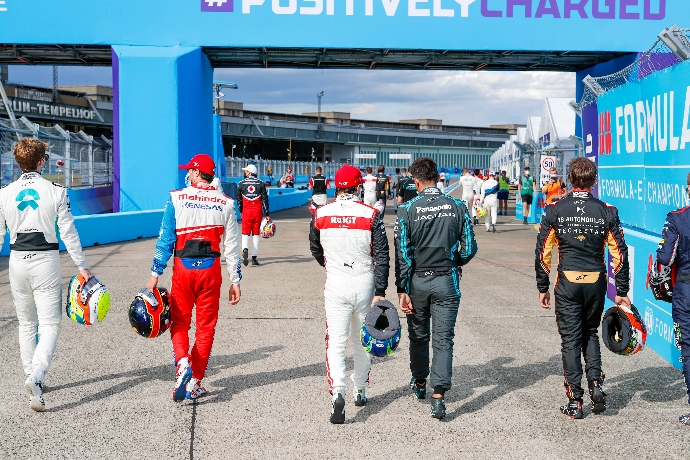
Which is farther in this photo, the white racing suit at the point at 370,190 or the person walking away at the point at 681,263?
the white racing suit at the point at 370,190

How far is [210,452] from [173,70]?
16.7 metres

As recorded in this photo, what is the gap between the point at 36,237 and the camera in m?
5.11

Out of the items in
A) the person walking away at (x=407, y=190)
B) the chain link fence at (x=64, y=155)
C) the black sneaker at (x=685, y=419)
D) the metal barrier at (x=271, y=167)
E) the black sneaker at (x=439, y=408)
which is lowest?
the black sneaker at (x=685, y=419)

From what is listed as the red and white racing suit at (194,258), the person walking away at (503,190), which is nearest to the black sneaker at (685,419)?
the red and white racing suit at (194,258)

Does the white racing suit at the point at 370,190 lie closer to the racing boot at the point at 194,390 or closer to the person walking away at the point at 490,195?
the person walking away at the point at 490,195

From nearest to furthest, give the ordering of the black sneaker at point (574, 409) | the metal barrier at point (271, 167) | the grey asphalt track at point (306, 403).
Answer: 1. the grey asphalt track at point (306, 403)
2. the black sneaker at point (574, 409)
3. the metal barrier at point (271, 167)

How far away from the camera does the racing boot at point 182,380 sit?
199 inches

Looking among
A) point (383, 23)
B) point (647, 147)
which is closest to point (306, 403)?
point (647, 147)

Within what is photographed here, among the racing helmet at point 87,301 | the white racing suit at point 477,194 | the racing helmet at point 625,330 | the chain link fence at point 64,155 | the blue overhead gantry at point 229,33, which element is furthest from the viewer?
the white racing suit at point 477,194

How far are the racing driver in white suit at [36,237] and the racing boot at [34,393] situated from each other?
96 mm

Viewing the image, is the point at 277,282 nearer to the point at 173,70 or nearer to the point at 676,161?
the point at 676,161

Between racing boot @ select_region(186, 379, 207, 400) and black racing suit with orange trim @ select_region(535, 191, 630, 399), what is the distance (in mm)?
2552

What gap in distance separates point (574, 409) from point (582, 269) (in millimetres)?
930

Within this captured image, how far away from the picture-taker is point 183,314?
524 cm
